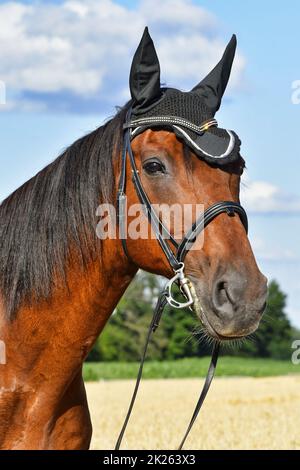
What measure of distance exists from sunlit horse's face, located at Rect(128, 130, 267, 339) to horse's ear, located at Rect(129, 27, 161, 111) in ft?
0.82

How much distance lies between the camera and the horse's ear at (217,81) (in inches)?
204

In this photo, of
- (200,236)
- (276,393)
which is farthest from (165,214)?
(276,393)

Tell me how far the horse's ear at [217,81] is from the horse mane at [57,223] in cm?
58

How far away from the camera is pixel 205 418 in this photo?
2044cm

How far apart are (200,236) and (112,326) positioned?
214 feet

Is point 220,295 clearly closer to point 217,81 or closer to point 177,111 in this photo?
point 177,111

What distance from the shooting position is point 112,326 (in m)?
69.0

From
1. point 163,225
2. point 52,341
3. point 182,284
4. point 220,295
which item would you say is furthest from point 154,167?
point 52,341

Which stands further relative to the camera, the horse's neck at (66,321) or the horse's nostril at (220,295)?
the horse's neck at (66,321)

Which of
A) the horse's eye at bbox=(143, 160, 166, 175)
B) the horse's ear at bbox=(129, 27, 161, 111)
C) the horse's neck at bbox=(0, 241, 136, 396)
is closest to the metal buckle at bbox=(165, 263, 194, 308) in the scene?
the horse's neck at bbox=(0, 241, 136, 396)

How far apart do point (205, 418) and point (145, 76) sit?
16.8m

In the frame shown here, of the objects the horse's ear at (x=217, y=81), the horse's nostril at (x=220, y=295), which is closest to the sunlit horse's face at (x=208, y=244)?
the horse's nostril at (x=220, y=295)

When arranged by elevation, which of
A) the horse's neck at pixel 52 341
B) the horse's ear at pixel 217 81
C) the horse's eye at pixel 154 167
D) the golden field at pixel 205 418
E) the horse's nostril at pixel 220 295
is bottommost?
the golden field at pixel 205 418

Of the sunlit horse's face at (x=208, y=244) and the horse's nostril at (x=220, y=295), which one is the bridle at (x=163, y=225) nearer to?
the sunlit horse's face at (x=208, y=244)
